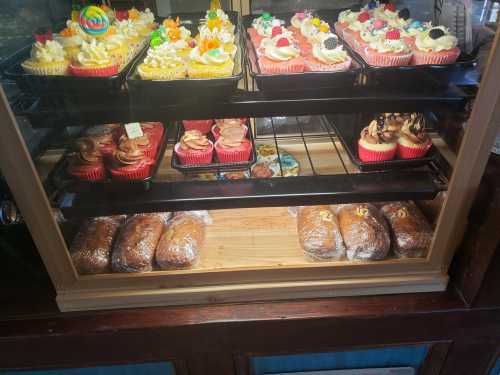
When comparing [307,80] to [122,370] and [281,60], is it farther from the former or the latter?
[122,370]

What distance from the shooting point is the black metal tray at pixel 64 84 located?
1107 millimetres

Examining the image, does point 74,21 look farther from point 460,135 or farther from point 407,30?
point 460,135

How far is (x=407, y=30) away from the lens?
1301 millimetres

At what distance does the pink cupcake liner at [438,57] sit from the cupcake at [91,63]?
89cm

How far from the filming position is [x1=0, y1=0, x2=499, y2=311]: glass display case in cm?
112

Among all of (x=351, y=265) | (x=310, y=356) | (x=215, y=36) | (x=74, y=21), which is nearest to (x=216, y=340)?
(x=310, y=356)

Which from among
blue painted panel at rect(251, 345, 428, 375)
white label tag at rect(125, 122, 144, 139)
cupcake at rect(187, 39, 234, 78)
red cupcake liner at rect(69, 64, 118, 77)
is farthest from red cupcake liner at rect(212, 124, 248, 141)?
blue painted panel at rect(251, 345, 428, 375)

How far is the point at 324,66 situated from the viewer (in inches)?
46.4

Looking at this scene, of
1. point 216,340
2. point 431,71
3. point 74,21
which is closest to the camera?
point 431,71

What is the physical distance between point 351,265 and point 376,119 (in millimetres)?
506

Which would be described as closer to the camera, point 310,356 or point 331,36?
point 331,36

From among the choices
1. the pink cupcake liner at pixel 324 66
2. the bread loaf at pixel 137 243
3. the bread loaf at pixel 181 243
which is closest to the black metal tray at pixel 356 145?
the pink cupcake liner at pixel 324 66

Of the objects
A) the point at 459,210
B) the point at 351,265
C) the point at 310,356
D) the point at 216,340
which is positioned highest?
the point at 459,210

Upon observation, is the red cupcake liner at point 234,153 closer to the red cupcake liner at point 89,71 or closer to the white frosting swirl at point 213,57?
the white frosting swirl at point 213,57
